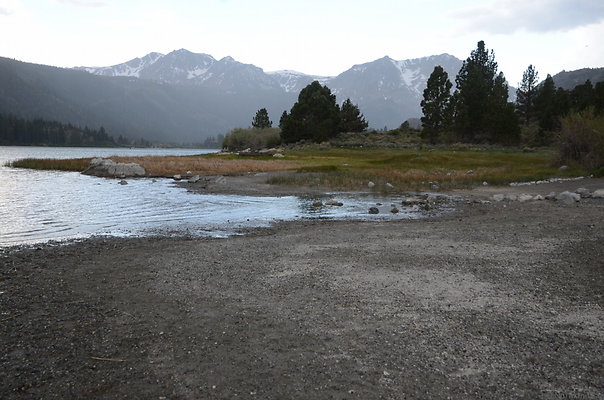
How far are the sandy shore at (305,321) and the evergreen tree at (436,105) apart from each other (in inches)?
3310

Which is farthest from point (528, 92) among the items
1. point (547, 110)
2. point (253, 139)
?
point (253, 139)

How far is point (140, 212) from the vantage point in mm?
23938

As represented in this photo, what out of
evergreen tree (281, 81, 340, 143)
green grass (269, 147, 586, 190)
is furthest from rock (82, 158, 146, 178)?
evergreen tree (281, 81, 340, 143)

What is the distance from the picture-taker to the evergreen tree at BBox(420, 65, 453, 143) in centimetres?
9462

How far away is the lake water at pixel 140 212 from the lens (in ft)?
60.7

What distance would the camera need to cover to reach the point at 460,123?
3504 inches

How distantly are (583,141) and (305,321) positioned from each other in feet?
149

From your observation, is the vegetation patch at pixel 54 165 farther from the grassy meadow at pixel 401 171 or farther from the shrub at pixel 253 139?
the shrub at pixel 253 139

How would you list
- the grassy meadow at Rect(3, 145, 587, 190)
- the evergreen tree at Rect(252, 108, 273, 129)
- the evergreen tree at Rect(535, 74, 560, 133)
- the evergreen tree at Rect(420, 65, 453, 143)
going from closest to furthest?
the grassy meadow at Rect(3, 145, 587, 190)
the evergreen tree at Rect(535, 74, 560, 133)
the evergreen tree at Rect(420, 65, 453, 143)
the evergreen tree at Rect(252, 108, 273, 129)

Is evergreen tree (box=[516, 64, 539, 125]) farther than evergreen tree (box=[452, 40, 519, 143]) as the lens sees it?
Yes

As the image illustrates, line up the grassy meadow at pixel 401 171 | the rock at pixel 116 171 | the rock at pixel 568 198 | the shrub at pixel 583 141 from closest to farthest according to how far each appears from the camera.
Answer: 1. the rock at pixel 568 198
2. the grassy meadow at pixel 401 171
3. the shrub at pixel 583 141
4. the rock at pixel 116 171

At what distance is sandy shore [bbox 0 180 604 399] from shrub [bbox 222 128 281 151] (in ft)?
339

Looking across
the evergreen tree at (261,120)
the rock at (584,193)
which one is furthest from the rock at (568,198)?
the evergreen tree at (261,120)

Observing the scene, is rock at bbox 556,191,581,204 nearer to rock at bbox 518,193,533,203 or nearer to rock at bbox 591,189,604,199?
rock at bbox 591,189,604,199
